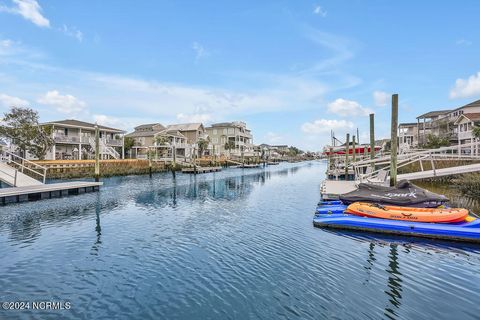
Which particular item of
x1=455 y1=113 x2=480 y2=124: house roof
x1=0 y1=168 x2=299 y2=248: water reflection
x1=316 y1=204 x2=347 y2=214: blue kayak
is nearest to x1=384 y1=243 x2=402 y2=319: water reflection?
x1=316 y1=204 x2=347 y2=214: blue kayak

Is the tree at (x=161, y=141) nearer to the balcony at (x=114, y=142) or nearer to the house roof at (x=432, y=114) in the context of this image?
the balcony at (x=114, y=142)

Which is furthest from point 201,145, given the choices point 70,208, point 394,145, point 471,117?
point 394,145

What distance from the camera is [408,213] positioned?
1342 centimetres

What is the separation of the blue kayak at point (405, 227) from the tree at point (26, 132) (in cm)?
4601

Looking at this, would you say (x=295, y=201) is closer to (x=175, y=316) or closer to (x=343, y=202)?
(x=343, y=202)

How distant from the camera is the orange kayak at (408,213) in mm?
12602

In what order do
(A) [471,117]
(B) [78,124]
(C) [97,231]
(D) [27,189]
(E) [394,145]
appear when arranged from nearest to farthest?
(C) [97,231], (E) [394,145], (D) [27,189], (A) [471,117], (B) [78,124]

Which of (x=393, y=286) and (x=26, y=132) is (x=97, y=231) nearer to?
(x=393, y=286)

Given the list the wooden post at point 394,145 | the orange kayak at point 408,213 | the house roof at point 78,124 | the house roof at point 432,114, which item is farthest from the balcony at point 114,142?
the house roof at point 432,114

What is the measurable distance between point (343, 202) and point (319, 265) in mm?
7873

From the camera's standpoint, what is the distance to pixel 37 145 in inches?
1732

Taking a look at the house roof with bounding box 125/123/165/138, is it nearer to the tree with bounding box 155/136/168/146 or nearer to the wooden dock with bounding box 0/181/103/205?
the tree with bounding box 155/136/168/146

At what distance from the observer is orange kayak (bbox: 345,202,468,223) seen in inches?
496

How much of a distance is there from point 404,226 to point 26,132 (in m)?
50.0
